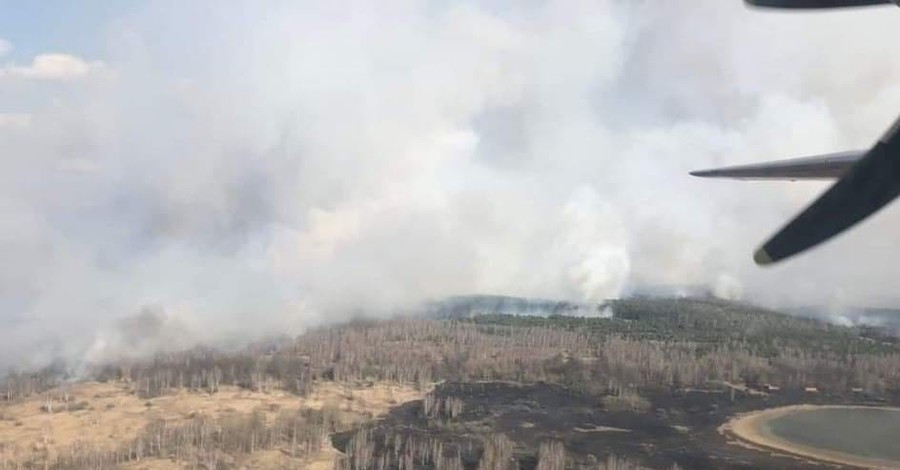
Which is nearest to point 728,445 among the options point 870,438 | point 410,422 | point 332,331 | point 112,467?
point 870,438

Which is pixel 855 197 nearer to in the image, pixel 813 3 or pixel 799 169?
pixel 813 3

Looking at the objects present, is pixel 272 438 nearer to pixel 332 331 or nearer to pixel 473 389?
pixel 473 389

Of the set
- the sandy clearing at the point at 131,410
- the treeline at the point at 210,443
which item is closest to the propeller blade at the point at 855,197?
the sandy clearing at the point at 131,410

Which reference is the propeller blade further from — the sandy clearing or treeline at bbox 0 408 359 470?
treeline at bbox 0 408 359 470

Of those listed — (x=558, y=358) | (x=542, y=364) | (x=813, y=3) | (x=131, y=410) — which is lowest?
(x=131, y=410)

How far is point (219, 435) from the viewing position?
244 ft

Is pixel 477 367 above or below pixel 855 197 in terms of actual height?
below

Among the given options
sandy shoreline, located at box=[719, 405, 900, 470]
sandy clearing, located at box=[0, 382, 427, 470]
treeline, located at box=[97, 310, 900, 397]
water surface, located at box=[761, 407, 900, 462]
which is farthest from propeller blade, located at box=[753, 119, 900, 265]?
treeline, located at box=[97, 310, 900, 397]

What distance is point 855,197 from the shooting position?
6582 millimetres

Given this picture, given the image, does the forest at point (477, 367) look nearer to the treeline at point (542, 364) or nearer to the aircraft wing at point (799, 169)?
the treeline at point (542, 364)

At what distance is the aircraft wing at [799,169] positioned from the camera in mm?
11922

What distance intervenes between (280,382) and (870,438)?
70.6 m

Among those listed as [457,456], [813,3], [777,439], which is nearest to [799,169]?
[813,3]

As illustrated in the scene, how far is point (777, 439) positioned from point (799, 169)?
71297 millimetres
